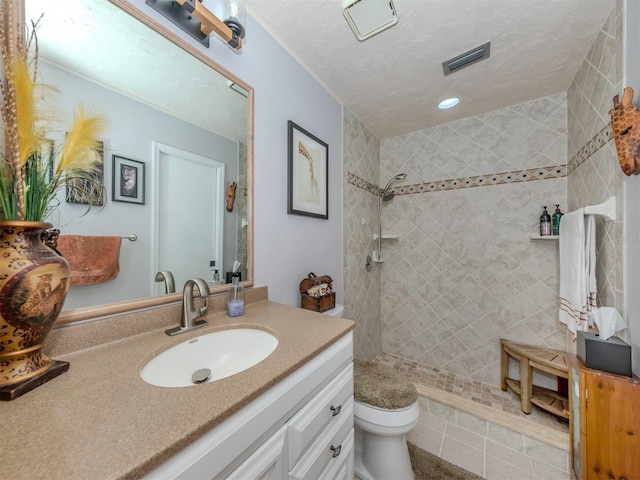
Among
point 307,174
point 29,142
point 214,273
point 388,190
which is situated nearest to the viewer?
point 29,142

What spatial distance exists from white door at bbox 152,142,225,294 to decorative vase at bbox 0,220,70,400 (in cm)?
33

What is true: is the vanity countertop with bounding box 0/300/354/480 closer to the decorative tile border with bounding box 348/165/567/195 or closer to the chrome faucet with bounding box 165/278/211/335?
the chrome faucet with bounding box 165/278/211/335

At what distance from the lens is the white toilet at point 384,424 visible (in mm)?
1094

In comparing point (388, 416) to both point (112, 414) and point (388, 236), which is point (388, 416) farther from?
point (388, 236)

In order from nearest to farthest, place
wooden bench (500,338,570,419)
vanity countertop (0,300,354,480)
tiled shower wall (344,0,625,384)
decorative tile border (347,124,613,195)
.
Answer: vanity countertop (0,300,354,480)
decorative tile border (347,124,613,195)
wooden bench (500,338,570,419)
tiled shower wall (344,0,625,384)

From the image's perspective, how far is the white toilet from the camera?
1.09 m

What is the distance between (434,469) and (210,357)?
1.35m

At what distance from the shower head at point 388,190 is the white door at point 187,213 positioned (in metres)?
1.80

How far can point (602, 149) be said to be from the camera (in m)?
1.25

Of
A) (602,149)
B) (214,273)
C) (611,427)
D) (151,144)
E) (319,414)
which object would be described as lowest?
(611,427)

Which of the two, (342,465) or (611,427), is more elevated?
(611,427)

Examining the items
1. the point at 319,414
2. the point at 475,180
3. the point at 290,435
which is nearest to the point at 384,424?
the point at 319,414

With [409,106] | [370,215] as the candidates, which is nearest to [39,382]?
[370,215]

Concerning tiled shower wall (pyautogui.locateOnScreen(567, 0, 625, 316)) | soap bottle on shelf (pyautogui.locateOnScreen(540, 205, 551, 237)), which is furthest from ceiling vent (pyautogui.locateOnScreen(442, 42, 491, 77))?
soap bottle on shelf (pyautogui.locateOnScreen(540, 205, 551, 237))
